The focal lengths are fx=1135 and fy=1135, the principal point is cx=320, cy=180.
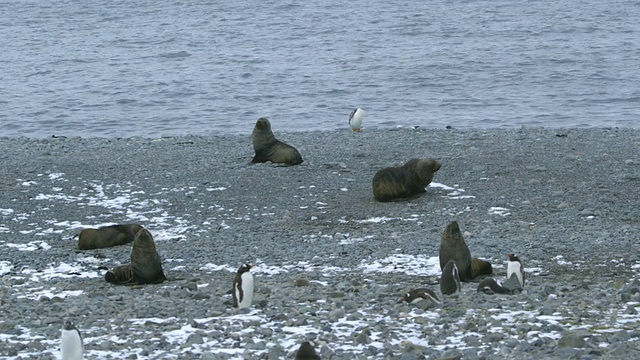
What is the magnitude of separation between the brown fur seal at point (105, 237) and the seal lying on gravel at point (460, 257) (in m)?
3.87

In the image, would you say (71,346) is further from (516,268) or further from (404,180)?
(404,180)

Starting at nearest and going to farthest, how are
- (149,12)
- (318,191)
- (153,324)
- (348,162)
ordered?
(153,324), (318,191), (348,162), (149,12)

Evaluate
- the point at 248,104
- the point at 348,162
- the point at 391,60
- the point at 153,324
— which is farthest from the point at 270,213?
the point at 391,60

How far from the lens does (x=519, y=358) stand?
A: 7945 mm

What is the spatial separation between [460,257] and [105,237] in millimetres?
4239

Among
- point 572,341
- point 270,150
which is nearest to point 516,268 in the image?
point 572,341

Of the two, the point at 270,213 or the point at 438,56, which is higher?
the point at 270,213

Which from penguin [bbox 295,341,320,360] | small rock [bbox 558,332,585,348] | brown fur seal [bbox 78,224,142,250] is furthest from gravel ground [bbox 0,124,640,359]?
penguin [bbox 295,341,320,360]

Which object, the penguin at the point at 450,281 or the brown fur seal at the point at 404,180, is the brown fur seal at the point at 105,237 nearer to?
the brown fur seal at the point at 404,180

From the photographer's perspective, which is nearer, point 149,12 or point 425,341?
point 425,341

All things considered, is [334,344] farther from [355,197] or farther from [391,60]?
[391,60]

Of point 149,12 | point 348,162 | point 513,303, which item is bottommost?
point 149,12

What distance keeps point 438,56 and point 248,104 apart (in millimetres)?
9824

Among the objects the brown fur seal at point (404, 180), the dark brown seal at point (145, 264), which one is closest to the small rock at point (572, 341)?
the dark brown seal at point (145, 264)
